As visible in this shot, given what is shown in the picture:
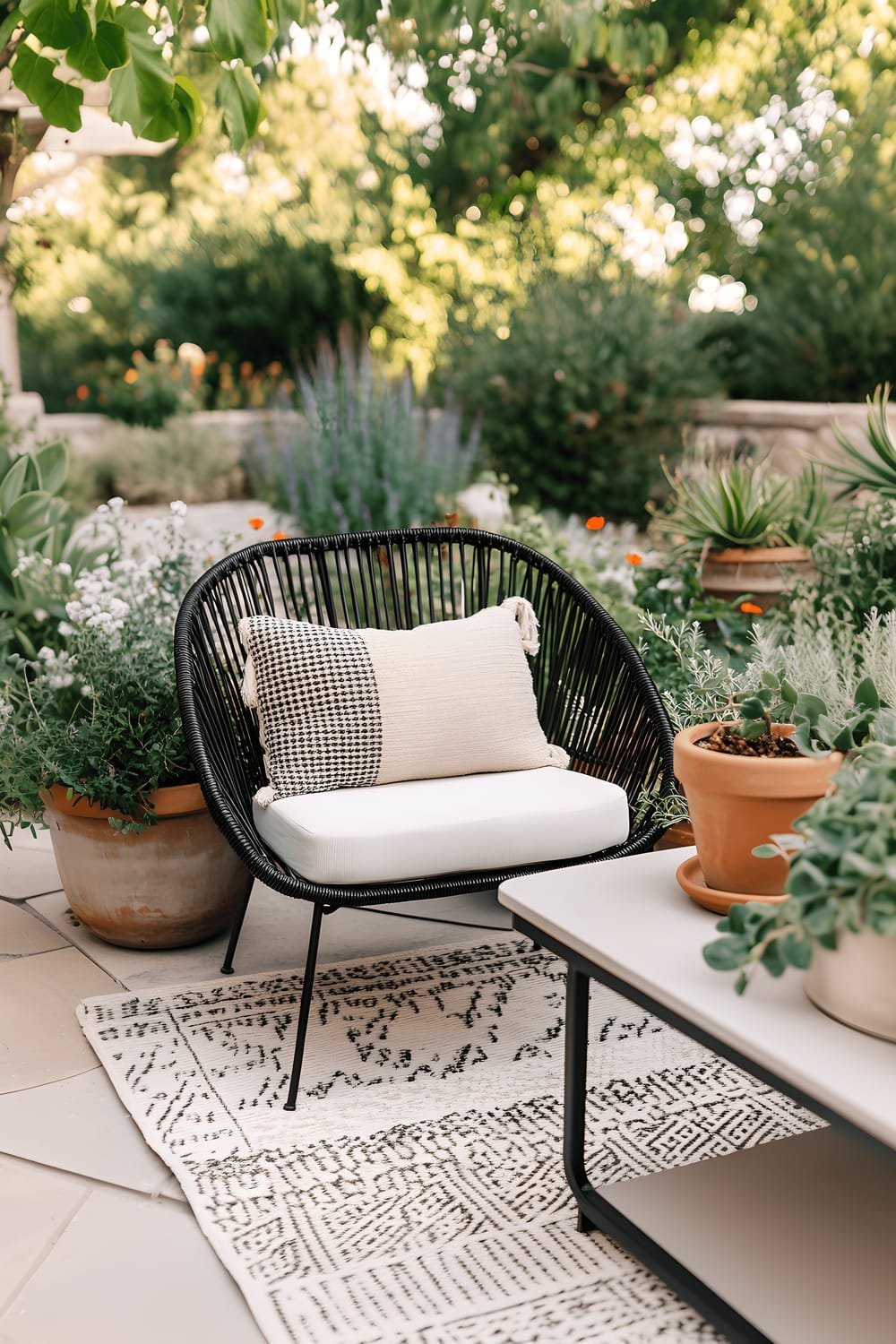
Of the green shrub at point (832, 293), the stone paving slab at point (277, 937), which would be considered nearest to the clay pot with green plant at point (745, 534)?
the stone paving slab at point (277, 937)

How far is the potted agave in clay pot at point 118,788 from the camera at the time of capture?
2414 mm

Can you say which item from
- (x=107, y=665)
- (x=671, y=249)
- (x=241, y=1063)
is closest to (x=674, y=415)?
(x=671, y=249)

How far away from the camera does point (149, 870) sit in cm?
248

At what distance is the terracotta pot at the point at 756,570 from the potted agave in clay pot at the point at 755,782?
1802mm

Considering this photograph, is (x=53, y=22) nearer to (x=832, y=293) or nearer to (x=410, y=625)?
(x=410, y=625)

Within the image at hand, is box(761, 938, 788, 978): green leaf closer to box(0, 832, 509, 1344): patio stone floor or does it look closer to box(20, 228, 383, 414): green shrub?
box(0, 832, 509, 1344): patio stone floor

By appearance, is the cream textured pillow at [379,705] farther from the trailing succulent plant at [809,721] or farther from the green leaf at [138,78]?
the green leaf at [138,78]

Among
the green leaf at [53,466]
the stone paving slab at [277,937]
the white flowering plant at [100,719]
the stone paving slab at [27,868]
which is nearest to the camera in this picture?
the white flowering plant at [100,719]

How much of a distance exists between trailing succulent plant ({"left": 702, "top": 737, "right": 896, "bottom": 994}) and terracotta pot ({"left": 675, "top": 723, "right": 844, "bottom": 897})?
0.23 m

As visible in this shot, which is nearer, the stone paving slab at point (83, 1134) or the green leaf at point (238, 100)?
the stone paving slab at point (83, 1134)

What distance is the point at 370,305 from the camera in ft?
29.7

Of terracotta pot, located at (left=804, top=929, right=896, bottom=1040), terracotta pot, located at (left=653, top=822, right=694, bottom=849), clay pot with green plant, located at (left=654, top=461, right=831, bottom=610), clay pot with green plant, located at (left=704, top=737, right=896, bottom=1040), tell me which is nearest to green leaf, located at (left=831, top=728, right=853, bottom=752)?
clay pot with green plant, located at (left=704, top=737, right=896, bottom=1040)

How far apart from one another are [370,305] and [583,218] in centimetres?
201

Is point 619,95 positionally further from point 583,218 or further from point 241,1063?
point 241,1063
